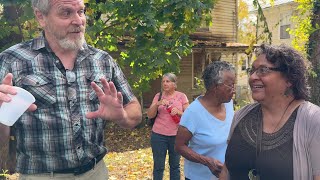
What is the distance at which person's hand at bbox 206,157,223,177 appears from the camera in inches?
131

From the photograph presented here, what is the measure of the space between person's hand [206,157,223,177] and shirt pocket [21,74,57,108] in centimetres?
160

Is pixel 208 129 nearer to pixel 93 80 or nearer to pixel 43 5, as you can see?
pixel 93 80

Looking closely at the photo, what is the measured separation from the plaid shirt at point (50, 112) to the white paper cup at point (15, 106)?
0.29 m

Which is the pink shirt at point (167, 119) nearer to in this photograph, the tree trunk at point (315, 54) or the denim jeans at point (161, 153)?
the denim jeans at point (161, 153)

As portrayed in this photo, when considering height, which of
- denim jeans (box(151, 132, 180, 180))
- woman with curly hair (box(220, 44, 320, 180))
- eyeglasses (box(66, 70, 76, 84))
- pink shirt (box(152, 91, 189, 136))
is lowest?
denim jeans (box(151, 132, 180, 180))

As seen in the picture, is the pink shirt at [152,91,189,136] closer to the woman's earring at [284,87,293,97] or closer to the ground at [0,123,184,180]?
the ground at [0,123,184,180]

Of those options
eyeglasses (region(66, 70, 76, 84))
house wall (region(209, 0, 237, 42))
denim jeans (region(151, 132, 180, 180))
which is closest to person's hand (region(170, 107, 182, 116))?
denim jeans (region(151, 132, 180, 180))

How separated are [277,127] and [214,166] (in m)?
0.91

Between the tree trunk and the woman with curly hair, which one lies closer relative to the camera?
the woman with curly hair

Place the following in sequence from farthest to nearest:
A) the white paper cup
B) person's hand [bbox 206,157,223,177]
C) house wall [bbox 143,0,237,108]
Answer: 1. house wall [bbox 143,0,237,108]
2. person's hand [bbox 206,157,223,177]
3. the white paper cup

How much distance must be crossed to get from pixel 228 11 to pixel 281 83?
1993 centimetres

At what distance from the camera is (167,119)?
19.3 feet

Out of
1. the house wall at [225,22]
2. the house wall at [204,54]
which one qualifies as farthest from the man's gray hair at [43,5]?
the house wall at [225,22]

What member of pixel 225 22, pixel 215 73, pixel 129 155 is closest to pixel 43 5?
pixel 215 73
